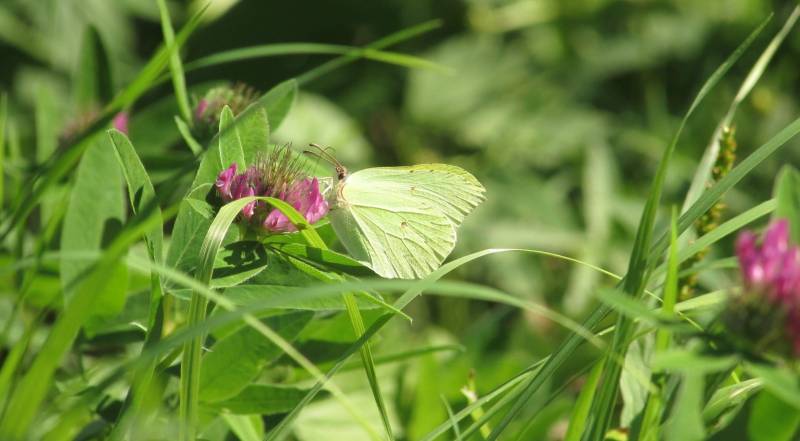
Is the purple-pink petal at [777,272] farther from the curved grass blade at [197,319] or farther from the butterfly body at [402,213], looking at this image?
the butterfly body at [402,213]

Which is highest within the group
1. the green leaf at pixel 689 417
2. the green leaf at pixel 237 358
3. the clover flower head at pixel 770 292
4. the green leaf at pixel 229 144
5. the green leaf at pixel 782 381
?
the green leaf at pixel 229 144

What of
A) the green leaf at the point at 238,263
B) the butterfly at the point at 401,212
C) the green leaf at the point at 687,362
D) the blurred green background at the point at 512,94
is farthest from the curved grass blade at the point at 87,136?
the blurred green background at the point at 512,94

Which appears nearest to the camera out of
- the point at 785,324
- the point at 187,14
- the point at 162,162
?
the point at 785,324

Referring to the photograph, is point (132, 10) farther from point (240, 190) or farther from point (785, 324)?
point (785, 324)

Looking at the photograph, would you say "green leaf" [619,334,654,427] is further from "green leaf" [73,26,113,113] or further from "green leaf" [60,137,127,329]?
"green leaf" [73,26,113,113]

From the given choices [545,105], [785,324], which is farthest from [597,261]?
[785,324]

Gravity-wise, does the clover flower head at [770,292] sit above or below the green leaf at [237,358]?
above

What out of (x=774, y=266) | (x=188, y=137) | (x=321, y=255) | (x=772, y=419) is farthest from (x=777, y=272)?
(x=188, y=137)
